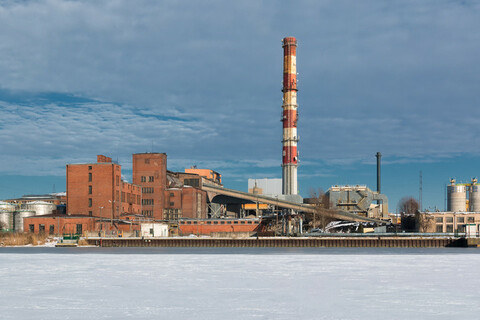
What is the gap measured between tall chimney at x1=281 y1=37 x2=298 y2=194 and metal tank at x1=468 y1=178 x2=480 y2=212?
222ft

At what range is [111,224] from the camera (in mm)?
103938

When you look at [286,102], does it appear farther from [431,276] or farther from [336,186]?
[431,276]

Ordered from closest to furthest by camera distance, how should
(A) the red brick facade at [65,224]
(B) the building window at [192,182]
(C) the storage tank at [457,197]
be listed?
1. (A) the red brick facade at [65,224]
2. (B) the building window at [192,182]
3. (C) the storage tank at [457,197]

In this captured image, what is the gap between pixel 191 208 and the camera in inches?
4749

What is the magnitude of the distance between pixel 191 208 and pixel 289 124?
92.9 feet

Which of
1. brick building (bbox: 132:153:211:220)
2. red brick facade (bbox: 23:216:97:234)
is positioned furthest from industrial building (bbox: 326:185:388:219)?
red brick facade (bbox: 23:216:97:234)

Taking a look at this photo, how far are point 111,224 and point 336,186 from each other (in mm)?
63558

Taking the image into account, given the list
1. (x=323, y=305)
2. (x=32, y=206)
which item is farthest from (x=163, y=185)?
(x=323, y=305)

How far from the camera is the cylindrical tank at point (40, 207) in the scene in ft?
384

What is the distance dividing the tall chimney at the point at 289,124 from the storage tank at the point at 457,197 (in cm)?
6656

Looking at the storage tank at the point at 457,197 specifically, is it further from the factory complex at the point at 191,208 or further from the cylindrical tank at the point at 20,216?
the cylindrical tank at the point at 20,216

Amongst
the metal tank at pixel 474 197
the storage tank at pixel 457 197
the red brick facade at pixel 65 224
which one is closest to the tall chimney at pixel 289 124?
the red brick facade at pixel 65 224

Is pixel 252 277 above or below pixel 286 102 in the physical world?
below

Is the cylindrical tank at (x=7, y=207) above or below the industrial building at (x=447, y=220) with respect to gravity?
above
